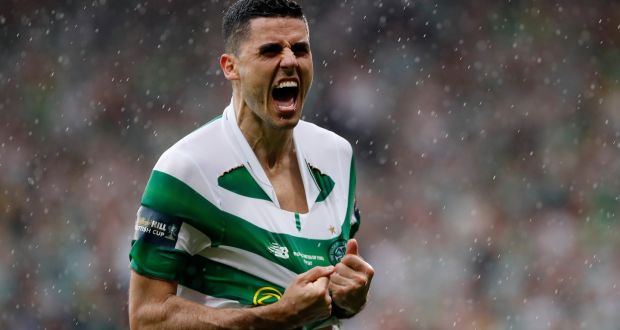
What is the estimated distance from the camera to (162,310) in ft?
8.85

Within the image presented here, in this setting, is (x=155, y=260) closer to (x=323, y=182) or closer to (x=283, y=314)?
(x=283, y=314)

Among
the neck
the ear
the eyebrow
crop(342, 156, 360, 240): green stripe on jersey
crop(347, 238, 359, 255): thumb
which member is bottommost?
crop(347, 238, 359, 255): thumb

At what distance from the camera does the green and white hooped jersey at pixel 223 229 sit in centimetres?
272

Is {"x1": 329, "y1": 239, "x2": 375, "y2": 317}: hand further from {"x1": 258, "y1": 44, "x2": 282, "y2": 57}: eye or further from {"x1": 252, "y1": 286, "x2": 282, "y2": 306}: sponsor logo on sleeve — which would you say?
{"x1": 258, "y1": 44, "x2": 282, "y2": 57}: eye

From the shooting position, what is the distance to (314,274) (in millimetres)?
2596

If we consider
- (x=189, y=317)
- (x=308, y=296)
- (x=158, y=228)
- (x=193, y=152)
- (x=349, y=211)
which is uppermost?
(x=193, y=152)

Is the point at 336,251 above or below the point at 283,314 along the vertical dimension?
above

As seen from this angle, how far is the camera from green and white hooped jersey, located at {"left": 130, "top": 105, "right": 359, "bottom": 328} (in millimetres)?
2719

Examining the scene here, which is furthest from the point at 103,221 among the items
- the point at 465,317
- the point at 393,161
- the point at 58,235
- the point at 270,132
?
the point at 270,132

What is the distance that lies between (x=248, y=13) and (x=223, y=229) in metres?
0.63

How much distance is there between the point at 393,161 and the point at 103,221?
2343 mm

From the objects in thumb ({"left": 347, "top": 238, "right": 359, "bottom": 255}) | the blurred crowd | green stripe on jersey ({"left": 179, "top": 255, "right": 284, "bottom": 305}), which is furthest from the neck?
the blurred crowd

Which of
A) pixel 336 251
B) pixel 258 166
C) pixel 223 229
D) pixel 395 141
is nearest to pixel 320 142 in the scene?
pixel 258 166

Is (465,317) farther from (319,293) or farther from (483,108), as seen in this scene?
(319,293)
